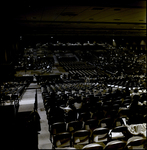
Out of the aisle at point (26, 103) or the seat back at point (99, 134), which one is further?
the aisle at point (26, 103)

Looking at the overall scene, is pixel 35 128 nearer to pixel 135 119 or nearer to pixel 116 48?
pixel 135 119

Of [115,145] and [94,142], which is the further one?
[94,142]

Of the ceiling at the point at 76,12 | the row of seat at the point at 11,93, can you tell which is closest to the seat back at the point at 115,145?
the ceiling at the point at 76,12

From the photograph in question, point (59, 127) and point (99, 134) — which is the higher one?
point (59, 127)

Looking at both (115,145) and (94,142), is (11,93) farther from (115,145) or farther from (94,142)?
(115,145)

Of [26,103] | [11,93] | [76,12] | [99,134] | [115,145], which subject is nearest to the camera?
[115,145]

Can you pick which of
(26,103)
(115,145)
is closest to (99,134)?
(115,145)

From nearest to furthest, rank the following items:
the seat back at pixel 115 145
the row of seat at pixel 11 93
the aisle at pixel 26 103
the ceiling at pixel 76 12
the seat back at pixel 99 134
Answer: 1. the seat back at pixel 115 145
2. the seat back at pixel 99 134
3. the ceiling at pixel 76 12
4. the aisle at pixel 26 103
5. the row of seat at pixel 11 93

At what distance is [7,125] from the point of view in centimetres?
630

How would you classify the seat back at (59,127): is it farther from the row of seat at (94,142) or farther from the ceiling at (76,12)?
the ceiling at (76,12)

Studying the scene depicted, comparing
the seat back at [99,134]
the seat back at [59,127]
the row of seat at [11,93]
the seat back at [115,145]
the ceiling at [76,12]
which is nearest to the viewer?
the seat back at [115,145]

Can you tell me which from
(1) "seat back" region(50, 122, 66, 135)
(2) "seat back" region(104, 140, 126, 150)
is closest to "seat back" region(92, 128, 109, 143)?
(2) "seat back" region(104, 140, 126, 150)

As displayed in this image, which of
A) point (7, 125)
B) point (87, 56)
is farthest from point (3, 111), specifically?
point (87, 56)

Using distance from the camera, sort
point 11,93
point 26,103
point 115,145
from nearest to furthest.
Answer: point 115,145 < point 26,103 < point 11,93
